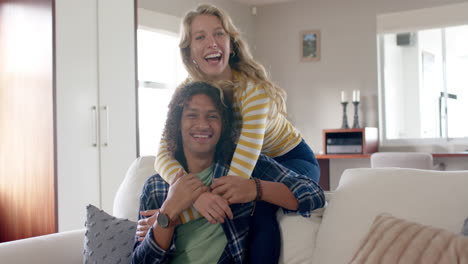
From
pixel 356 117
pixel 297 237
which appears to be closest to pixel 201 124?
pixel 297 237

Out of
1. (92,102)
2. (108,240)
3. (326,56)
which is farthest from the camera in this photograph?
(326,56)

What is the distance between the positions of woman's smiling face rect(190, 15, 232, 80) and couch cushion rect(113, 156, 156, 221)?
59 centimetres

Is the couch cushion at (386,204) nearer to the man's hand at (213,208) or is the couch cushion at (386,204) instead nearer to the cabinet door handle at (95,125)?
the man's hand at (213,208)

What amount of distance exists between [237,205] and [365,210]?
351mm

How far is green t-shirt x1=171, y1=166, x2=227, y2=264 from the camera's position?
142 centimetres

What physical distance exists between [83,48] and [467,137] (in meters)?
4.16

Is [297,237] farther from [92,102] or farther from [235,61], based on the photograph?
[92,102]

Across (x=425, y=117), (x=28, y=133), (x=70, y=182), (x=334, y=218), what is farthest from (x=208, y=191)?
(x=425, y=117)

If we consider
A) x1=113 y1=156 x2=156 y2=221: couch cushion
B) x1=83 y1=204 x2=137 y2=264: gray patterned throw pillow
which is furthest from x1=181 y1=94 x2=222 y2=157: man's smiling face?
x1=113 y1=156 x2=156 y2=221: couch cushion

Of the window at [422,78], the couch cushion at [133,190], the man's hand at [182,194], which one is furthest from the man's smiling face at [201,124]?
the window at [422,78]

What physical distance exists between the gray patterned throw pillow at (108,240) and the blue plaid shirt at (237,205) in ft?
0.44

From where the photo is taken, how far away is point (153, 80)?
513 cm

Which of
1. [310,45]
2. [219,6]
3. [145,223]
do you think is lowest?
[145,223]

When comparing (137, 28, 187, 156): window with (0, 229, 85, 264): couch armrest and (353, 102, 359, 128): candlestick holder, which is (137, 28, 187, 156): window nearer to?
(353, 102, 359, 128): candlestick holder
